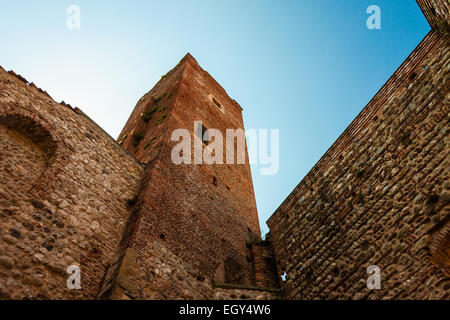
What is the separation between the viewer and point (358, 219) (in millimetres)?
6148

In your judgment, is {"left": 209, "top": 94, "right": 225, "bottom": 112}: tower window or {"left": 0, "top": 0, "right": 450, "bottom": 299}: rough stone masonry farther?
{"left": 209, "top": 94, "right": 225, "bottom": 112}: tower window

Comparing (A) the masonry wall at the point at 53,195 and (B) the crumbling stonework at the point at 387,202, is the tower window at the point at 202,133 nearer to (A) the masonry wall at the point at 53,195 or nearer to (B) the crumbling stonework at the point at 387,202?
(A) the masonry wall at the point at 53,195

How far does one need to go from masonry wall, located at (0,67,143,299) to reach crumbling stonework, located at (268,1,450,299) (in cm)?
407

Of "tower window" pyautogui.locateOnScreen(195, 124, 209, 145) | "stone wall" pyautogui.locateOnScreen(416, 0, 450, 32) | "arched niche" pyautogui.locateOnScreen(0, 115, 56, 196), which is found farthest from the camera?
"tower window" pyautogui.locateOnScreen(195, 124, 209, 145)

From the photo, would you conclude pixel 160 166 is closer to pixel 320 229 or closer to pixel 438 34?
pixel 320 229

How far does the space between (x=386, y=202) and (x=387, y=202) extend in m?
0.02

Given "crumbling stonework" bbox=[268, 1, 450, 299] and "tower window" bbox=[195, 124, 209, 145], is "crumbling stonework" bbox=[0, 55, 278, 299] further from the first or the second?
"tower window" bbox=[195, 124, 209, 145]

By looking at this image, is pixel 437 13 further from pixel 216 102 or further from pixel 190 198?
pixel 216 102

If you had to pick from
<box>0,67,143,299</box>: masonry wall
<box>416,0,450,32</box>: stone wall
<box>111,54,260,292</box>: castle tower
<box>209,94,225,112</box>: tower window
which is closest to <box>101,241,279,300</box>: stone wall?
<box>111,54,260,292</box>: castle tower

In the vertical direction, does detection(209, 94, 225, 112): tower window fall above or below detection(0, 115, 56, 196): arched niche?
above

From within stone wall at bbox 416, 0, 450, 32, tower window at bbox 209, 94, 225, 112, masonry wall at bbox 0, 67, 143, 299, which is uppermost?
tower window at bbox 209, 94, 225, 112

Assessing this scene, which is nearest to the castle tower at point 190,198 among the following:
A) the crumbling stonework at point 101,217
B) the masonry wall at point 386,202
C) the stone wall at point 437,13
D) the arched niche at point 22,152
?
the crumbling stonework at point 101,217

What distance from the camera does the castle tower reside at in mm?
6711

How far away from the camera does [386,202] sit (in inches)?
225
